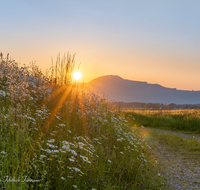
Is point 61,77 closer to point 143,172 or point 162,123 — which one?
point 143,172

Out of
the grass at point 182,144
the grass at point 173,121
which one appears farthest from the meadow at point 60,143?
the grass at point 173,121

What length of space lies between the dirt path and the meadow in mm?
349

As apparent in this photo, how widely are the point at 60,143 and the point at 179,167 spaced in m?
3.69

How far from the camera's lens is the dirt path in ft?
12.4

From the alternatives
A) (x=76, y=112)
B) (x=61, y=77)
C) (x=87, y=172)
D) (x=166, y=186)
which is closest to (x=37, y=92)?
(x=76, y=112)

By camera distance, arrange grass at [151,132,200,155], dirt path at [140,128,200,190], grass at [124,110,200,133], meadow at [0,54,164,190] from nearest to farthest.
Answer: meadow at [0,54,164,190] < dirt path at [140,128,200,190] < grass at [151,132,200,155] < grass at [124,110,200,133]

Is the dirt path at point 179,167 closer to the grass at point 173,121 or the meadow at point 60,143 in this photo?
the meadow at point 60,143

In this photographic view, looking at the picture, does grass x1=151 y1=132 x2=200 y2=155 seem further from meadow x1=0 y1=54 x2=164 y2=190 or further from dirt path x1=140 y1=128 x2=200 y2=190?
meadow x1=0 y1=54 x2=164 y2=190

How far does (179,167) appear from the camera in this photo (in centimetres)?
467

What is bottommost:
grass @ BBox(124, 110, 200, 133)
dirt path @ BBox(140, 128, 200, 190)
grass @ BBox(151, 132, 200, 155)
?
dirt path @ BBox(140, 128, 200, 190)

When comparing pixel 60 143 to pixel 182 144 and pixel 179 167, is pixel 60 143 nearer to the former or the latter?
pixel 179 167

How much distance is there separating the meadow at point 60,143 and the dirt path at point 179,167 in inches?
13.7

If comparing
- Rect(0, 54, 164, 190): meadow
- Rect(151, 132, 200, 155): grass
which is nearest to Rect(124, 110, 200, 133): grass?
Rect(151, 132, 200, 155): grass

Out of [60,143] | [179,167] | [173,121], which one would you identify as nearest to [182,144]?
[179,167]
